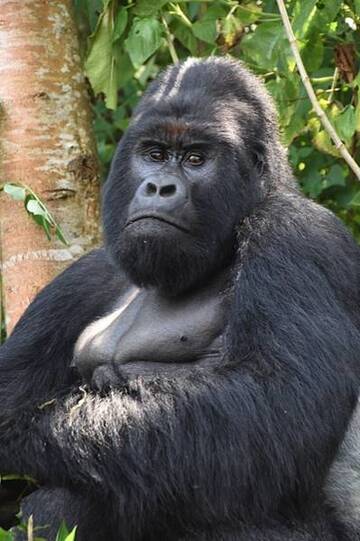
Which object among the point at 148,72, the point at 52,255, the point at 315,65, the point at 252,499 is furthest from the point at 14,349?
the point at 148,72

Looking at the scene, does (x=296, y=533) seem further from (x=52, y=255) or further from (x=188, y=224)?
(x=52, y=255)

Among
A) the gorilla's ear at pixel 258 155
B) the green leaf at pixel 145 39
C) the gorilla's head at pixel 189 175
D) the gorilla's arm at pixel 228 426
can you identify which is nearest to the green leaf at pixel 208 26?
the green leaf at pixel 145 39

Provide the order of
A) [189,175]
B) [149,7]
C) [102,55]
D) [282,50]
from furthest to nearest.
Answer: [102,55] < [149,7] < [282,50] < [189,175]

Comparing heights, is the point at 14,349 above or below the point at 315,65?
below

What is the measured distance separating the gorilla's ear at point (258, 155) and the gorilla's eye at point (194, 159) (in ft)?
0.70

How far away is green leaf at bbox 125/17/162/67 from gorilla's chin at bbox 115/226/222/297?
3.08 ft

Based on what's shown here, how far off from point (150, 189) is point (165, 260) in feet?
0.77

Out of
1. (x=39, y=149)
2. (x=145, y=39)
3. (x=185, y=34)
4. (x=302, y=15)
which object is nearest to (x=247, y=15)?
(x=185, y=34)

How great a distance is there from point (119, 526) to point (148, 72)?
350 cm

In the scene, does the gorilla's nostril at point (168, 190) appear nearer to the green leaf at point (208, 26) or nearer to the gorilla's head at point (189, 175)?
the gorilla's head at point (189, 175)

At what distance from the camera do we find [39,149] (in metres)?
5.33

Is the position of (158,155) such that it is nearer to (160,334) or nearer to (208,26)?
(160,334)

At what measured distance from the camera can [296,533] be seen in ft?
14.0

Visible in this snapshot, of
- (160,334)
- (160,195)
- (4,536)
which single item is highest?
(160,195)
